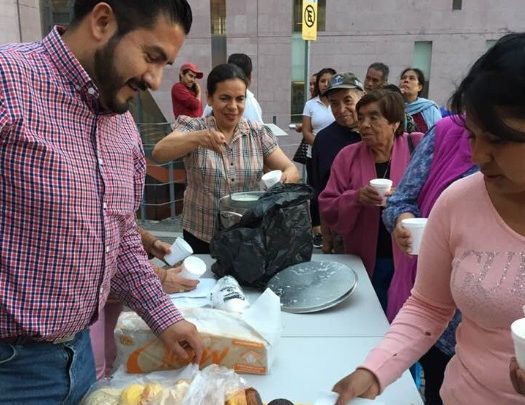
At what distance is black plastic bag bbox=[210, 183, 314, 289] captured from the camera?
2213 mm

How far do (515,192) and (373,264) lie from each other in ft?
5.39

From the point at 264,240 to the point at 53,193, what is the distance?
1.24 meters

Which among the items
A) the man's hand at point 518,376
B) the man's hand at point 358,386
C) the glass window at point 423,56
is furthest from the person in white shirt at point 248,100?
the glass window at point 423,56

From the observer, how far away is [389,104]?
273 cm

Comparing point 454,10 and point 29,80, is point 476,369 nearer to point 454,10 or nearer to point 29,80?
point 29,80

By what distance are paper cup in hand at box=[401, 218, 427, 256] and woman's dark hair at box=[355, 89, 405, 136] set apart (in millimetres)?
1038

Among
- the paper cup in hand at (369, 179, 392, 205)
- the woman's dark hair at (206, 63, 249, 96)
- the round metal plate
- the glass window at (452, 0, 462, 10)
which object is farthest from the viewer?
the glass window at (452, 0, 462, 10)

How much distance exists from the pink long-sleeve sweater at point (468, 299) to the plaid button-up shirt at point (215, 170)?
1590 mm

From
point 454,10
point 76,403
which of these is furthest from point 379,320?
point 454,10

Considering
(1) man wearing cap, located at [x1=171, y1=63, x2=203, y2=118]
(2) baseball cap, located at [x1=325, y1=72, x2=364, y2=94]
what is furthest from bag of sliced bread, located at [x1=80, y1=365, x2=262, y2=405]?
(1) man wearing cap, located at [x1=171, y1=63, x2=203, y2=118]

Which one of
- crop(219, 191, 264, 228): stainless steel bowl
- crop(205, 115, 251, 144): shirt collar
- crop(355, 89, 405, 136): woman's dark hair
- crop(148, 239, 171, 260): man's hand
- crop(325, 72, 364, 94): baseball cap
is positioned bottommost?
crop(148, 239, 171, 260): man's hand

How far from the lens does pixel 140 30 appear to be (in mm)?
1223

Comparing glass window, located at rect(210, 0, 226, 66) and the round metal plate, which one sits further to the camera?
glass window, located at rect(210, 0, 226, 66)

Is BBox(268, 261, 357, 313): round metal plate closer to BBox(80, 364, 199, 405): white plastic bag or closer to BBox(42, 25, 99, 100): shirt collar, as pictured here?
BBox(80, 364, 199, 405): white plastic bag
